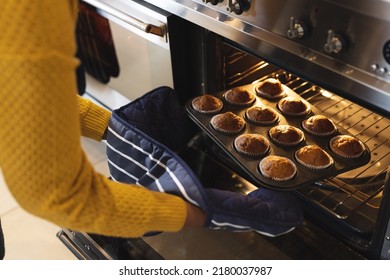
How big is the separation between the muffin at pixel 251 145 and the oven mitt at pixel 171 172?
100mm

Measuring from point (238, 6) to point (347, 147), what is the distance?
385mm

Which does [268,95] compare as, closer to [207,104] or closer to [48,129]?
[207,104]

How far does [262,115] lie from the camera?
3.86ft

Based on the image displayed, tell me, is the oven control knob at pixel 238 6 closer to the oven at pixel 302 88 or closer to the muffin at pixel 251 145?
the oven at pixel 302 88

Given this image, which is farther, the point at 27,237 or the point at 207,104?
the point at 27,237

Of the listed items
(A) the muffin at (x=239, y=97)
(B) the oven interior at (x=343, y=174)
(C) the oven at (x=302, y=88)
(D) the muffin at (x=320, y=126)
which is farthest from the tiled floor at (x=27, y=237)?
(D) the muffin at (x=320, y=126)

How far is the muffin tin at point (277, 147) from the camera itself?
1.04m

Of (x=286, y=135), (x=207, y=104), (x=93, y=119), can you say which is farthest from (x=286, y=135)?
(x=93, y=119)

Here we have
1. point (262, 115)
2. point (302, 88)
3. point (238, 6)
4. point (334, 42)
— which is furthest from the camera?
point (302, 88)

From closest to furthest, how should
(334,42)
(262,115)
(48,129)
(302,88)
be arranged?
(48,129)
(334,42)
(262,115)
(302,88)

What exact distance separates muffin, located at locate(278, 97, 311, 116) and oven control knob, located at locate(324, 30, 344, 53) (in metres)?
0.35

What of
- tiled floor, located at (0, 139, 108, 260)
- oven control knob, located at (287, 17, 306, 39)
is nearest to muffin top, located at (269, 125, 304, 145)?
oven control knob, located at (287, 17, 306, 39)

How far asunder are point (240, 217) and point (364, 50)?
1.19 ft
